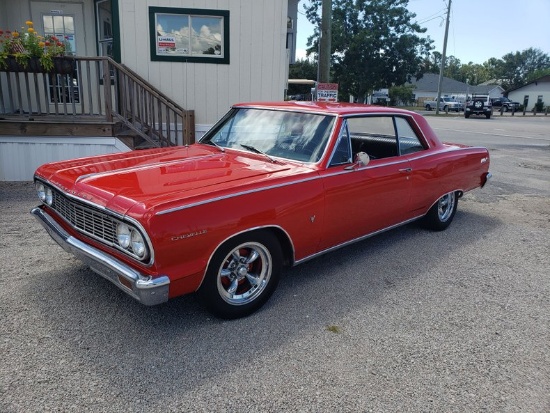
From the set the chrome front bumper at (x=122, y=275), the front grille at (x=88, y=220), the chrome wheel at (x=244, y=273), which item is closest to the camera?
the chrome front bumper at (x=122, y=275)

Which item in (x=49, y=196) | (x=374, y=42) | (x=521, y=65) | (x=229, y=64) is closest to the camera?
(x=49, y=196)

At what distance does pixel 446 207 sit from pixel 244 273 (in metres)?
3.38

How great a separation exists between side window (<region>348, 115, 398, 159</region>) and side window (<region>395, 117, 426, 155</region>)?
8cm

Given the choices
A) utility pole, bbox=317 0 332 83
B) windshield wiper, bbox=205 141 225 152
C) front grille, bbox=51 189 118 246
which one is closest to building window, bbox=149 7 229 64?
utility pole, bbox=317 0 332 83

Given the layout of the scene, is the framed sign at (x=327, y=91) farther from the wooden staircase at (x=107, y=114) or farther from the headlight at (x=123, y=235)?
the headlight at (x=123, y=235)

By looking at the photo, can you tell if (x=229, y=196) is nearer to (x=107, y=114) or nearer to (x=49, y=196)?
(x=49, y=196)

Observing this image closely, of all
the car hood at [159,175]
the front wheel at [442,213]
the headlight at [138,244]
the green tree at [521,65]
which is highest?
the green tree at [521,65]

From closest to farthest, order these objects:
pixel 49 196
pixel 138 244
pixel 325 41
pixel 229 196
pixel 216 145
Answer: pixel 138 244 → pixel 229 196 → pixel 49 196 → pixel 216 145 → pixel 325 41

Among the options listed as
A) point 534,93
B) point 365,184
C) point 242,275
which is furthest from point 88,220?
point 534,93

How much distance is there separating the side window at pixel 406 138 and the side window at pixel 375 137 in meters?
0.08

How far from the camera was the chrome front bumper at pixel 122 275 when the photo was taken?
8.95 feet

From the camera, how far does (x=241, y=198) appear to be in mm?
3145

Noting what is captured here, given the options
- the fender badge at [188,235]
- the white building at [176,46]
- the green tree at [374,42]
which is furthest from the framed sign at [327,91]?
the green tree at [374,42]

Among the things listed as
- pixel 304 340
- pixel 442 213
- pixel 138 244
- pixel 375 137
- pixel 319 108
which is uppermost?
pixel 319 108
